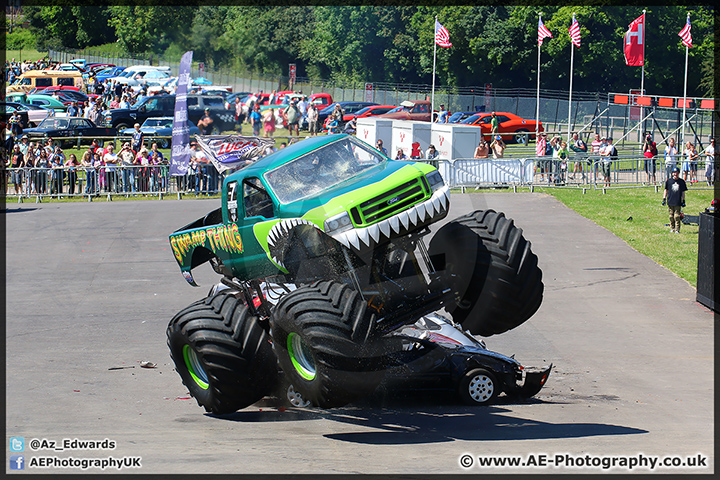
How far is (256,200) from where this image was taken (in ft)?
29.5

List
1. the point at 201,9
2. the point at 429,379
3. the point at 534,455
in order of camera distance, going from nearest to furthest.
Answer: the point at 534,455, the point at 429,379, the point at 201,9

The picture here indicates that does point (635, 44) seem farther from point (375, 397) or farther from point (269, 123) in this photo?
point (375, 397)

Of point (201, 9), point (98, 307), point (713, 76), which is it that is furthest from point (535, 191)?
point (713, 76)

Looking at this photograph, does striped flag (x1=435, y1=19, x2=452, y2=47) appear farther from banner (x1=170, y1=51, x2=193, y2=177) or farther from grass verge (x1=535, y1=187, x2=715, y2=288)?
banner (x1=170, y1=51, x2=193, y2=177)

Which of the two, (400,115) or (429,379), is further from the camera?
(400,115)

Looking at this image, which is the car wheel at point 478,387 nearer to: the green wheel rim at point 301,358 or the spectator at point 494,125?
the green wheel rim at point 301,358

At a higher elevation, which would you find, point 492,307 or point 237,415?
point 492,307

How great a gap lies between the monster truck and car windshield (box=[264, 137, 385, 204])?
14 mm

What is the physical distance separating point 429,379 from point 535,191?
20197 mm

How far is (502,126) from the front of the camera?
45.3 m

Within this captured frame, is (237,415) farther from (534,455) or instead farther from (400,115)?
(400,115)

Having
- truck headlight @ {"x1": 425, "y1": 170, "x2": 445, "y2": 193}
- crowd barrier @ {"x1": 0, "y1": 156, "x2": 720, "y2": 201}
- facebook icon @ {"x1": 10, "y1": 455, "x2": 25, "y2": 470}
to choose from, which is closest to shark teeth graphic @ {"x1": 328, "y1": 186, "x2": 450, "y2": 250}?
truck headlight @ {"x1": 425, "y1": 170, "x2": 445, "y2": 193}

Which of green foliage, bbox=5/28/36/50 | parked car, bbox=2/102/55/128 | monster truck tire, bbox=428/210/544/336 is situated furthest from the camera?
green foliage, bbox=5/28/36/50

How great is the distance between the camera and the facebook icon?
7.64 m
